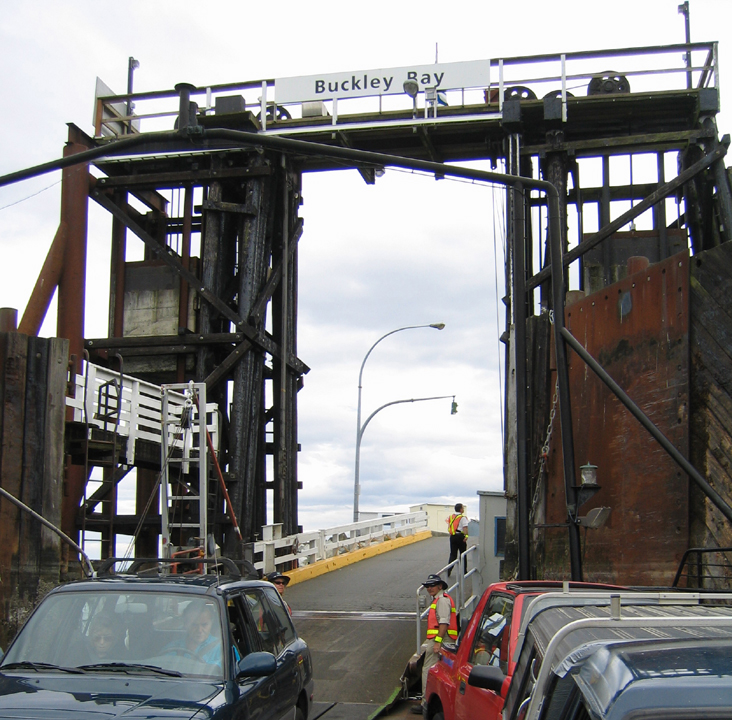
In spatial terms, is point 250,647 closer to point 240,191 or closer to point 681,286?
point 681,286

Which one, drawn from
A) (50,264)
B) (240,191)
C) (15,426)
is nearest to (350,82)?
(240,191)

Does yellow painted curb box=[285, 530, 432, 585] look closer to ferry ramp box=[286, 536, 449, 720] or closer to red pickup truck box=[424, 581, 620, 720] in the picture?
ferry ramp box=[286, 536, 449, 720]

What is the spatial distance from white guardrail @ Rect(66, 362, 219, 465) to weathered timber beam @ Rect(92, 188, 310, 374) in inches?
136

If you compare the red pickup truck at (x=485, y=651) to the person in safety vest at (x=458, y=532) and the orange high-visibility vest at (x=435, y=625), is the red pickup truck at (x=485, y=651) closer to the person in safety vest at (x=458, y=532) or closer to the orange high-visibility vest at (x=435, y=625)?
the orange high-visibility vest at (x=435, y=625)

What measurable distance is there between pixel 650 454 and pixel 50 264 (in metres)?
12.4

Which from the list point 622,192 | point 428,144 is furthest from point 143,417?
point 622,192

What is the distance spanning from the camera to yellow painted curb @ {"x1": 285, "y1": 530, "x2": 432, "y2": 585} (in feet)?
69.6

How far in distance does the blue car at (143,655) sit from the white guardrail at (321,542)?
12.5 metres

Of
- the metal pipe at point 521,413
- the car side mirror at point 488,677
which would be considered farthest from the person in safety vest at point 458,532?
the car side mirror at point 488,677

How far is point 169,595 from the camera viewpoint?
6246mm

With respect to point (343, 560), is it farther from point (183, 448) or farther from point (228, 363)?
point (183, 448)

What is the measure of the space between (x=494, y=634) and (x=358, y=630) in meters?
8.63

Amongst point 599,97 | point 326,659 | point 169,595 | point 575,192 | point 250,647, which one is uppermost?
point 599,97

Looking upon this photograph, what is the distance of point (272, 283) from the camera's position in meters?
22.4
